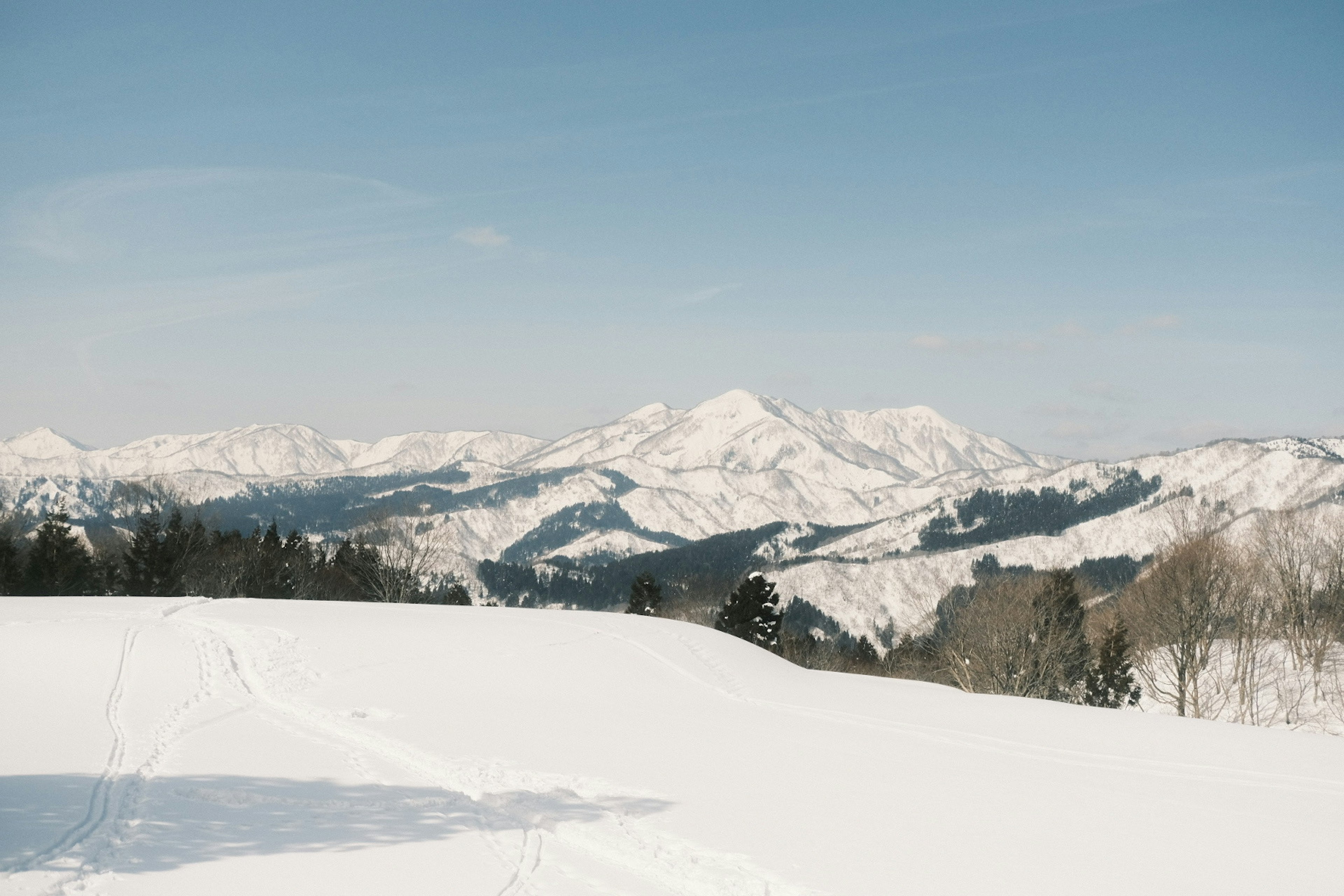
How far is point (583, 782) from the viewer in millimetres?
16453

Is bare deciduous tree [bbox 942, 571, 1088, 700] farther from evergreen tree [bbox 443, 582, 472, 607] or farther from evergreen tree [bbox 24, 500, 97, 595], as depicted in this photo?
evergreen tree [bbox 24, 500, 97, 595]

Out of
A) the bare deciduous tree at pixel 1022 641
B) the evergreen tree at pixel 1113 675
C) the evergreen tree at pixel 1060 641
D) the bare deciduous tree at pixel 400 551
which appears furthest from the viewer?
the bare deciduous tree at pixel 400 551

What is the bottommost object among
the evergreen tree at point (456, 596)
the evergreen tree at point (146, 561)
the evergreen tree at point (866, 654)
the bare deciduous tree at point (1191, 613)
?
the evergreen tree at point (866, 654)

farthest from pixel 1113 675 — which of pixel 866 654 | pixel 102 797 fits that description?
pixel 102 797

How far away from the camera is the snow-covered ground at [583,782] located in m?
12.1

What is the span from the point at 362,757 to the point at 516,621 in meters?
18.4

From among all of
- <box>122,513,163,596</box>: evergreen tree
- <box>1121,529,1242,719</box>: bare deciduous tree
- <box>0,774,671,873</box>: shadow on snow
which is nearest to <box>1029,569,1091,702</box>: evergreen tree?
<box>1121,529,1242,719</box>: bare deciduous tree

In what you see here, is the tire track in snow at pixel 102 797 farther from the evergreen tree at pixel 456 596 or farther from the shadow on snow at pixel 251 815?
the evergreen tree at pixel 456 596

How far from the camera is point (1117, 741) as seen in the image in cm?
2167

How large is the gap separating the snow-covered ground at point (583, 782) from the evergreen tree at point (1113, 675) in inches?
1377

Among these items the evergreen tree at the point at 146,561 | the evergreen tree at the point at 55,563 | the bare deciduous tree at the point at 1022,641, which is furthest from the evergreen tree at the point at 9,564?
the bare deciduous tree at the point at 1022,641

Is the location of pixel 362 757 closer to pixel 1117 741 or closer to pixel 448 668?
pixel 448 668

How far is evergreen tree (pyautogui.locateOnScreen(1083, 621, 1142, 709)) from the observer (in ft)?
188

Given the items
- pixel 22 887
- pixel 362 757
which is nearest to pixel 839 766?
pixel 362 757
